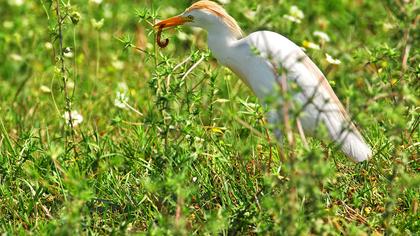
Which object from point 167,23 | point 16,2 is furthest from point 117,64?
point 167,23

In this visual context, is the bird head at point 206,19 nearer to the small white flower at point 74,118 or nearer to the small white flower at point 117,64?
the small white flower at point 74,118

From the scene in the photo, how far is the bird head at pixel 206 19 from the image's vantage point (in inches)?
163

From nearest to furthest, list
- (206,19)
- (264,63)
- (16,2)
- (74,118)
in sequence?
(264,63) < (206,19) < (74,118) < (16,2)

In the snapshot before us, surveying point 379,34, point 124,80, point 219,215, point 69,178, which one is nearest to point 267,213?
point 219,215

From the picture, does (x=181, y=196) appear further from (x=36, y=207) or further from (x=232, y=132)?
(x=232, y=132)

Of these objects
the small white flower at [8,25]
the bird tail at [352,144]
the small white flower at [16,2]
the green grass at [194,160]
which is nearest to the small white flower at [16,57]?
the green grass at [194,160]

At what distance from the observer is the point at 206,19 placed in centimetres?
416

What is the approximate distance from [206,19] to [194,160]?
0.64 meters

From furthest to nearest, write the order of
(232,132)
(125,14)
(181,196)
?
(125,14) → (232,132) → (181,196)

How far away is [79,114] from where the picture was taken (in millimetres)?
5070

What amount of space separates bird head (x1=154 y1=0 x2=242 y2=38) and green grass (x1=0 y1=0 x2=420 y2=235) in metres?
0.09

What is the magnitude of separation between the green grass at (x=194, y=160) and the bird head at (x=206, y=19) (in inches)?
3.5

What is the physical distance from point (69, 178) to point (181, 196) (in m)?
0.45

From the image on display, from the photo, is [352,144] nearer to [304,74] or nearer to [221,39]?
[304,74]
